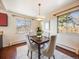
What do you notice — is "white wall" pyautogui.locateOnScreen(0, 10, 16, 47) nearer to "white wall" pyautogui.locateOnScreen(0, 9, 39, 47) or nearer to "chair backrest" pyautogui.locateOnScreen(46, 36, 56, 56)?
"white wall" pyautogui.locateOnScreen(0, 9, 39, 47)

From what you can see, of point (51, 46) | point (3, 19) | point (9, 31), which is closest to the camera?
point (51, 46)

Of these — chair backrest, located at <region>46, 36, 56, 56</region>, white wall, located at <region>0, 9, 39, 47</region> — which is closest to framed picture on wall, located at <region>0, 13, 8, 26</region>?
white wall, located at <region>0, 9, 39, 47</region>

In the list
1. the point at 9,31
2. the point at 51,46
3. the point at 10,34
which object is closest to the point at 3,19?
the point at 9,31

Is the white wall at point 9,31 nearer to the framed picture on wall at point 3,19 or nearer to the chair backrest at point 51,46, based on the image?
the framed picture on wall at point 3,19

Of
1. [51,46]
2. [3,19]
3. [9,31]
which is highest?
[3,19]

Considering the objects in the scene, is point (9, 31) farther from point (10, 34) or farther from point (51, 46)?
point (51, 46)

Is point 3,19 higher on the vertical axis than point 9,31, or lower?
higher

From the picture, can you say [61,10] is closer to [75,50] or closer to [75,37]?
[75,37]

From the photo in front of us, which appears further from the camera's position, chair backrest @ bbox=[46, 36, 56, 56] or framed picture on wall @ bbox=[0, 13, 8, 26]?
framed picture on wall @ bbox=[0, 13, 8, 26]

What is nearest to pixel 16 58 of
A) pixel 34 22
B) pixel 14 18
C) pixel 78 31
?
pixel 78 31

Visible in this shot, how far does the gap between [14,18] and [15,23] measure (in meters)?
0.34

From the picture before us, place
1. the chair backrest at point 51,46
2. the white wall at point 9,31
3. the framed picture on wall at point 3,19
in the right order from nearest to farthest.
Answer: the chair backrest at point 51,46, the framed picture on wall at point 3,19, the white wall at point 9,31

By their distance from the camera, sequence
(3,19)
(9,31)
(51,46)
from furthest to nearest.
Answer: (9,31), (3,19), (51,46)

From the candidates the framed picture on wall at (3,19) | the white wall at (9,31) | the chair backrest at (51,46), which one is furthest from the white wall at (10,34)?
the chair backrest at (51,46)
